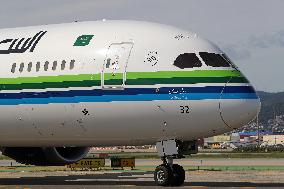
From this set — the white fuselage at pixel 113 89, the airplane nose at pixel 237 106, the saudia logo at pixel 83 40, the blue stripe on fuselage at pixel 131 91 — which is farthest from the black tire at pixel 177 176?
the saudia logo at pixel 83 40

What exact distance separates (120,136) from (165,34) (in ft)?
12.8

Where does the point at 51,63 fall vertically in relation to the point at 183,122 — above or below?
above

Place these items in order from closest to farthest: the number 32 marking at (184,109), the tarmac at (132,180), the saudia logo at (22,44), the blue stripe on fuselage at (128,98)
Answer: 1. the blue stripe on fuselage at (128,98)
2. the number 32 marking at (184,109)
3. the tarmac at (132,180)
4. the saudia logo at (22,44)

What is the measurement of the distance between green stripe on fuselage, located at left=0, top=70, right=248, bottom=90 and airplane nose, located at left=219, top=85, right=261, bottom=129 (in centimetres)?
45

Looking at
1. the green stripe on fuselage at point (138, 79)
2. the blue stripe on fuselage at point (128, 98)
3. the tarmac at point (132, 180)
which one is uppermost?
the green stripe on fuselage at point (138, 79)

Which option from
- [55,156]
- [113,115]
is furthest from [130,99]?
[55,156]

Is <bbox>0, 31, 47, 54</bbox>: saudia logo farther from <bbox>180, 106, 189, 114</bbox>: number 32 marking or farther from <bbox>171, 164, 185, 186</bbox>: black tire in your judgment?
<bbox>171, 164, 185, 186</bbox>: black tire

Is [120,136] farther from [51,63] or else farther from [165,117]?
[51,63]

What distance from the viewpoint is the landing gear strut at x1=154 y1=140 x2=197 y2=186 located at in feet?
76.5

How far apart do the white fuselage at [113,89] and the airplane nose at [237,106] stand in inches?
1.3

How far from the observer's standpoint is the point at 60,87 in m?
24.2

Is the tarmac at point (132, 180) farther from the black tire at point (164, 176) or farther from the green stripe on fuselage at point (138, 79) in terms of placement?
the green stripe on fuselage at point (138, 79)

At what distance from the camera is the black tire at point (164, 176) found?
23.3m

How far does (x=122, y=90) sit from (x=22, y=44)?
16.5 feet
